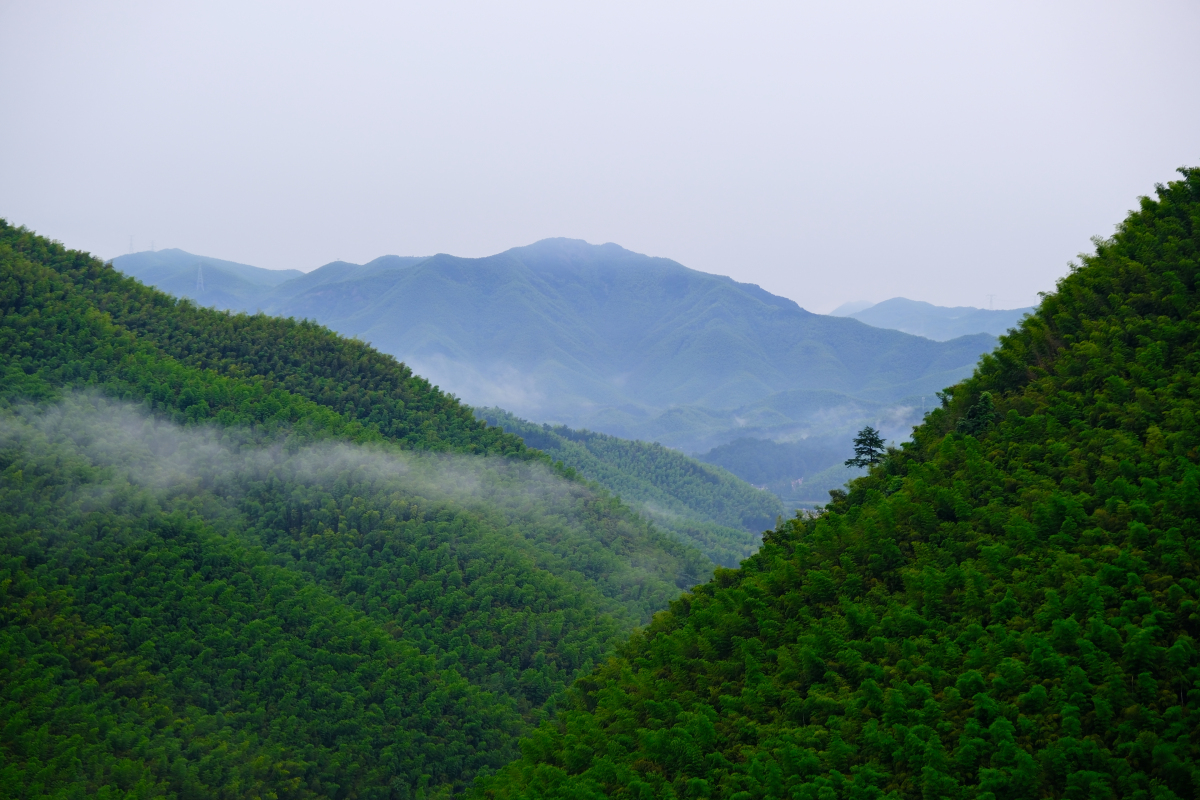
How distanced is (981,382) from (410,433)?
49.5 m

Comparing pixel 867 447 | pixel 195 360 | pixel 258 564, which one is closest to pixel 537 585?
pixel 258 564

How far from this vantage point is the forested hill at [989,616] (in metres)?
17.2

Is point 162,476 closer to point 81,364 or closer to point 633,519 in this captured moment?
point 81,364

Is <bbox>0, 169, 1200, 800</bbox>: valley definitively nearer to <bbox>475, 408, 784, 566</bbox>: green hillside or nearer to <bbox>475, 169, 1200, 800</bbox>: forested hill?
<bbox>475, 169, 1200, 800</bbox>: forested hill

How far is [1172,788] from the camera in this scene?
595 inches

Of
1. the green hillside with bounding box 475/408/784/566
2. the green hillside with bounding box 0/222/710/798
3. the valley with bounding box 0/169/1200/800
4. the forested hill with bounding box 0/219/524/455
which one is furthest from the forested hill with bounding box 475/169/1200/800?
the green hillside with bounding box 475/408/784/566

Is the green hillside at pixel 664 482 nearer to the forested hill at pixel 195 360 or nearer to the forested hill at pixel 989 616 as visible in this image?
the forested hill at pixel 195 360

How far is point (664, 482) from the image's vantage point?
160 metres

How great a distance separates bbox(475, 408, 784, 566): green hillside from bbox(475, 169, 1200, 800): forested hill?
9649 centimetres

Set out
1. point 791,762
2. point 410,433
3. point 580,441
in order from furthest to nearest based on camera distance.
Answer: point 580,441, point 410,433, point 791,762

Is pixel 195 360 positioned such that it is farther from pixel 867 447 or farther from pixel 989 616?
pixel 989 616

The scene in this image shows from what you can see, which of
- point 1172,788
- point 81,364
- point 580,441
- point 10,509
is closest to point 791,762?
point 1172,788

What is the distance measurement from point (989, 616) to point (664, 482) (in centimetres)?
13862

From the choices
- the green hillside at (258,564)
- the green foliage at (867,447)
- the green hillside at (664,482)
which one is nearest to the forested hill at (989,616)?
the green foliage at (867,447)
